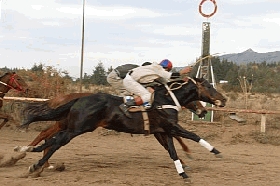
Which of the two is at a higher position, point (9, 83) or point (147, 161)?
point (9, 83)

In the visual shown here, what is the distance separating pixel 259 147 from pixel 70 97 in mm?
7287

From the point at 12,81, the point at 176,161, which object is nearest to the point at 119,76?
the point at 176,161

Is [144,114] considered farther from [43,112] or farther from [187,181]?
[43,112]

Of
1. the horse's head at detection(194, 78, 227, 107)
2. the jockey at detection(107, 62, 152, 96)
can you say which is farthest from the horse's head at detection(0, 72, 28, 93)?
the horse's head at detection(194, 78, 227, 107)

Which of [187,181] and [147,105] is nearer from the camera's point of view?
[187,181]

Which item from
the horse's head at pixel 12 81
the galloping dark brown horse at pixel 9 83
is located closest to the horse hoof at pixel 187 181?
the galloping dark brown horse at pixel 9 83

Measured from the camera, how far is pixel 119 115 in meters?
9.26

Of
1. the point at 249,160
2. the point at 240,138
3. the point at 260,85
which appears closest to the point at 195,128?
the point at 240,138

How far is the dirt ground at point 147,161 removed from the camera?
8953mm

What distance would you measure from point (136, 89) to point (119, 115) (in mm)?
650

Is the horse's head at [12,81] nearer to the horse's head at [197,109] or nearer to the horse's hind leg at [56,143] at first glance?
the horse's hind leg at [56,143]

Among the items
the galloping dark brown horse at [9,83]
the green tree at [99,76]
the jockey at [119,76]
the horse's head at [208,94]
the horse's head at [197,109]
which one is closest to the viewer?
the horse's head at [208,94]

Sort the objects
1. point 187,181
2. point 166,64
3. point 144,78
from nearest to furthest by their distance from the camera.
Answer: point 187,181 → point 144,78 → point 166,64

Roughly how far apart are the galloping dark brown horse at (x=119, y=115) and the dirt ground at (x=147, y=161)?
621 mm
